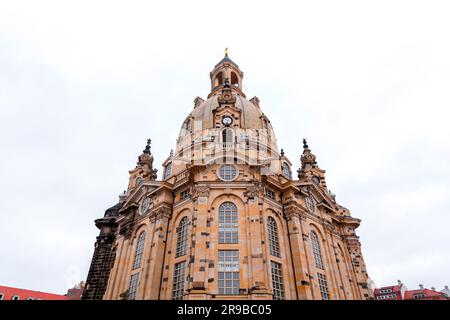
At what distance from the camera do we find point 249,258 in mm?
27203

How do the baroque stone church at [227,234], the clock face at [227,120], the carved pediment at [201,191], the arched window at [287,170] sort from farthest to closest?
the arched window at [287,170] < the clock face at [227,120] < the carved pediment at [201,191] < the baroque stone church at [227,234]

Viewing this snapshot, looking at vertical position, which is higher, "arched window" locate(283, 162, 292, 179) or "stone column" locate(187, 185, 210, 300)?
"arched window" locate(283, 162, 292, 179)

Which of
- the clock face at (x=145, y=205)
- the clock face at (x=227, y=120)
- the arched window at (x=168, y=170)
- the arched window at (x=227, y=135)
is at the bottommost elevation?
the clock face at (x=145, y=205)

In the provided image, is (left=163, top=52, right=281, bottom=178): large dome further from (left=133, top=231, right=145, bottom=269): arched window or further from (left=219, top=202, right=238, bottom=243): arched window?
(left=133, top=231, right=145, bottom=269): arched window

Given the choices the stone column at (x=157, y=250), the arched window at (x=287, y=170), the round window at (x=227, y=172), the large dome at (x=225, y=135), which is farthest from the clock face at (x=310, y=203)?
the stone column at (x=157, y=250)

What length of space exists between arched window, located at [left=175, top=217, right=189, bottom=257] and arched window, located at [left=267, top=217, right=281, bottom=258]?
8.60 meters

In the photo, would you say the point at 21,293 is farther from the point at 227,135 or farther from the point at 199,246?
the point at 227,135

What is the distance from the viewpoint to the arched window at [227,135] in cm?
4137

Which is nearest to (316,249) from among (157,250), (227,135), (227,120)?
(157,250)

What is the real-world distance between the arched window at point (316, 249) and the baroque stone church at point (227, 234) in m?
0.13

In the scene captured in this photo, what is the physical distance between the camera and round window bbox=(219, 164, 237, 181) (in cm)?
3238

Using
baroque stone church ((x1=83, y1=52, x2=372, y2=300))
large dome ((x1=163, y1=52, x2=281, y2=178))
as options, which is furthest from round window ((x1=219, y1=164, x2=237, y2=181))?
large dome ((x1=163, y1=52, x2=281, y2=178))

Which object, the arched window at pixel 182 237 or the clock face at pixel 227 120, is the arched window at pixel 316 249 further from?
the clock face at pixel 227 120
